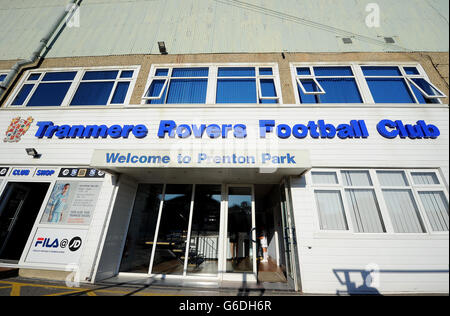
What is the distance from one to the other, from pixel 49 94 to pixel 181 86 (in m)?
5.73

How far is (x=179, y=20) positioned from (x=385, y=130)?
1023 centimetres

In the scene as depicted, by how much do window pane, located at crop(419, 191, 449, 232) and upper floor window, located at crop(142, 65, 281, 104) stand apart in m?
5.54

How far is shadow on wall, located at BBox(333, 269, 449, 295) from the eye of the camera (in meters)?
4.38

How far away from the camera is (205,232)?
5.92m

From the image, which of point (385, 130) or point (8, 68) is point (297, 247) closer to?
point (385, 130)

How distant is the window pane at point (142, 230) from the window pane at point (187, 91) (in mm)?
3586

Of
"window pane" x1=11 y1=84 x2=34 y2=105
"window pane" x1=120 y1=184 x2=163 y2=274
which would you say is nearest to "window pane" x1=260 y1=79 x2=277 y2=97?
"window pane" x1=120 y1=184 x2=163 y2=274

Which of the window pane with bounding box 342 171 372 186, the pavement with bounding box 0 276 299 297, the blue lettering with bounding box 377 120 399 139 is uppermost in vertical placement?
the blue lettering with bounding box 377 120 399 139

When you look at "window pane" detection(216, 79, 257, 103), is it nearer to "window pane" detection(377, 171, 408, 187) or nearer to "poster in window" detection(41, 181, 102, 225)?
"window pane" detection(377, 171, 408, 187)

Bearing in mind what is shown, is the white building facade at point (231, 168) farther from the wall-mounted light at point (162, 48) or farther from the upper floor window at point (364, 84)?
the wall-mounted light at point (162, 48)

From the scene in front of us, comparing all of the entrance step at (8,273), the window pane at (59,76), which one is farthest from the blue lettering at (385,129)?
the window pane at (59,76)

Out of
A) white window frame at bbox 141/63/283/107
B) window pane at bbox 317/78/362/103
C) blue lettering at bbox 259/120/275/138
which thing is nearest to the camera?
blue lettering at bbox 259/120/275/138

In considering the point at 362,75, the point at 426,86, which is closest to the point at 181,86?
the point at 362,75

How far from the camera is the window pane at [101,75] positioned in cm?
764
